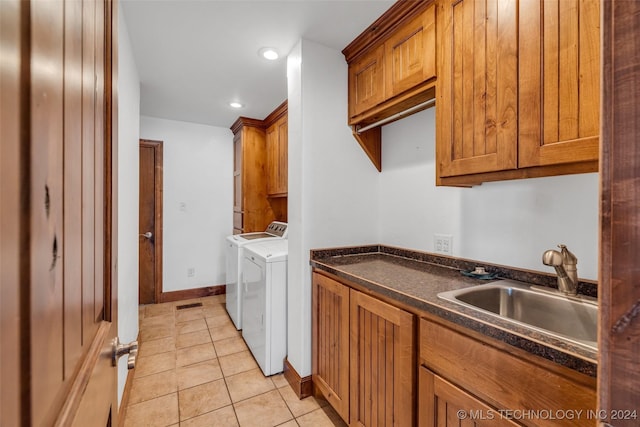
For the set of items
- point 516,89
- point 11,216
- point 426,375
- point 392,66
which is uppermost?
point 392,66

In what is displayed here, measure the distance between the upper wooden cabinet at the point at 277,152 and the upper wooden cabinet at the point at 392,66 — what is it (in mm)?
1196

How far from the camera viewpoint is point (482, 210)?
5.04 ft

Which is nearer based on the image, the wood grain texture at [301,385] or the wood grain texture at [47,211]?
the wood grain texture at [47,211]

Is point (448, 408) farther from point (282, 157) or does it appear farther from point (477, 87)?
point (282, 157)

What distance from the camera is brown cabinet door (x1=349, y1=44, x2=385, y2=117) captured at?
176 centimetres

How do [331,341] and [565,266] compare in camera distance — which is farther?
[331,341]

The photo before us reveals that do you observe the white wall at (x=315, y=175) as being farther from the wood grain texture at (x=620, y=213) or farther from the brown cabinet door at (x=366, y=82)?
the wood grain texture at (x=620, y=213)

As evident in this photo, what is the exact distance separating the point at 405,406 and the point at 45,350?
1211 mm

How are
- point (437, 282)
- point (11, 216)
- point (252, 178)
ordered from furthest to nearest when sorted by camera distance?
point (252, 178), point (437, 282), point (11, 216)

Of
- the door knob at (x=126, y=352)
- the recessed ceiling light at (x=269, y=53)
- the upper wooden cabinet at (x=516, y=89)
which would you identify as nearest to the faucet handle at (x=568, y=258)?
the upper wooden cabinet at (x=516, y=89)

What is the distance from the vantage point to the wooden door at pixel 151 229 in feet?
11.6

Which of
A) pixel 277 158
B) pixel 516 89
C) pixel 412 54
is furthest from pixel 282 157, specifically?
pixel 516 89

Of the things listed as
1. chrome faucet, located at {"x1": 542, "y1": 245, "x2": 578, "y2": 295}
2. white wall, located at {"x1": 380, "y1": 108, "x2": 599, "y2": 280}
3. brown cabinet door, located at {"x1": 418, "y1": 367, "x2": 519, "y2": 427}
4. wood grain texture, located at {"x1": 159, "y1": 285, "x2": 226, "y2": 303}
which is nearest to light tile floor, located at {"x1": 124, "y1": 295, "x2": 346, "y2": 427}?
wood grain texture, located at {"x1": 159, "y1": 285, "x2": 226, "y2": 303}

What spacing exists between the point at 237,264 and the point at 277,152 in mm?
1298
